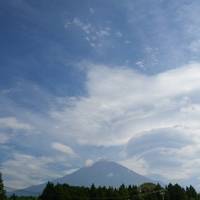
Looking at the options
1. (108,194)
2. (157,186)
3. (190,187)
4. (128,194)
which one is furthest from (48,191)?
(190,187)

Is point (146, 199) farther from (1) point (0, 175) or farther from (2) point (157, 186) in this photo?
(1) point (0, 175)

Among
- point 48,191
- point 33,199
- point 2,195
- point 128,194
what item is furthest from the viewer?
point 33,199

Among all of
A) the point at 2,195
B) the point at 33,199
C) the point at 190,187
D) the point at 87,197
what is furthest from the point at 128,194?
the point at 2,195

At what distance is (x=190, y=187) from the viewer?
115 metres

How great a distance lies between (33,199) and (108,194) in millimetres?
25768

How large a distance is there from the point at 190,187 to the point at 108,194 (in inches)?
1132

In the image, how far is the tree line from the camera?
96.0 m

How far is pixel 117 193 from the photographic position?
10219 cm

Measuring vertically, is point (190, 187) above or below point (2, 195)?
above

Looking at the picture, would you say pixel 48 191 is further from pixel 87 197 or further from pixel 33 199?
pixel 33 199

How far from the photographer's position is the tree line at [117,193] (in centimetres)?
9600

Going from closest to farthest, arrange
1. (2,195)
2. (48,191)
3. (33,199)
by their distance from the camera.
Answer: (2,195)
(48,191)
(33,199)

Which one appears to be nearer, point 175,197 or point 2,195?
point 2,195

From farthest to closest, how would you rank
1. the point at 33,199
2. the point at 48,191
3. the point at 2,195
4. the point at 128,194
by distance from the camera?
the point at 33,199
the point at 128,194
the point at 48,191
the point at 2,195
